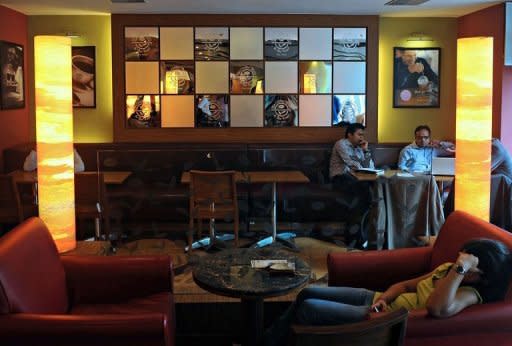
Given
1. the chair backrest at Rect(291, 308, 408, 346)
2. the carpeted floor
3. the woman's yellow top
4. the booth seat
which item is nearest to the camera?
the chair backrest at Rect(291, 308, 408, 346)

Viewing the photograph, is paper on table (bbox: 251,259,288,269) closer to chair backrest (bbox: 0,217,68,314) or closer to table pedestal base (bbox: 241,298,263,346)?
table pedestal base (bbox: 241,298,263,346)

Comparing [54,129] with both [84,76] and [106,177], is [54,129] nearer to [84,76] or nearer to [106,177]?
[106,177]

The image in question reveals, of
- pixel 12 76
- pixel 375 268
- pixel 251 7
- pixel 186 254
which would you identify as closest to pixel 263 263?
pixel 375 268

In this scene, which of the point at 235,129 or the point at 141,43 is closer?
the point at 141,43

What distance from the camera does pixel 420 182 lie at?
5648 millimetres

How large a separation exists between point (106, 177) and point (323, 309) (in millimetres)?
3778

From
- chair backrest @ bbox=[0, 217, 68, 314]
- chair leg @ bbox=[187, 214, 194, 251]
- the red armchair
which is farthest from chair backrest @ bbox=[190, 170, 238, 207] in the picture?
chair backrest @ bbox=[0, 217, 68, 314]

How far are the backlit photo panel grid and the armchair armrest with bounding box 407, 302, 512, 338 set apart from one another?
18.2ft

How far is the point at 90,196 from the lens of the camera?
5.89 metres

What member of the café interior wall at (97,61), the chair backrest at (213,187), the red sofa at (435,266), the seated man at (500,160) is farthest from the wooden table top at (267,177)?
the red sofa at (435,266)

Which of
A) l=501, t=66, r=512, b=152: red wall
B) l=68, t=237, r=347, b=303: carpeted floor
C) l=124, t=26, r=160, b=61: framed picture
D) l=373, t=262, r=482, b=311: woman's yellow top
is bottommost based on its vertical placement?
l=68, t=237, r=347, b=303: carpeted floor

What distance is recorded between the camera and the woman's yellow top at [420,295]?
3119 millimetres

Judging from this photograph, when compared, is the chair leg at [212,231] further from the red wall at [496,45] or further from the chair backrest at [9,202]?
the red wall at [496,45]

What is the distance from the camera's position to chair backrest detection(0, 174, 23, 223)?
5791 millimetres
